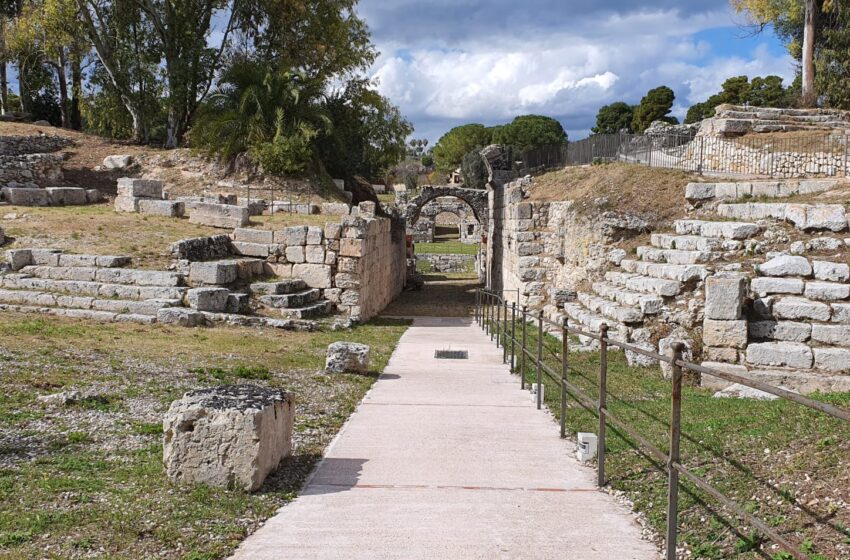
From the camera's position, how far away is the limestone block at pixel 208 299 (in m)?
14.4

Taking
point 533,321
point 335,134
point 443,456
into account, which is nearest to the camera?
point 443,456

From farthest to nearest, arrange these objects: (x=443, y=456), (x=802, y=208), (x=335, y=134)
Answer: (x=335, y=134) < (x=802, y=208) < (x=443, y=456)

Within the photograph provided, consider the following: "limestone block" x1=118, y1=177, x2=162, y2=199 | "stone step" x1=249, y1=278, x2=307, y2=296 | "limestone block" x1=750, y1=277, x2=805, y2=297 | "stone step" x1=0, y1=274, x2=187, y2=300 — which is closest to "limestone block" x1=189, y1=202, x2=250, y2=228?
"limestone block" x1=118, y1=177, x2=162, y2=199

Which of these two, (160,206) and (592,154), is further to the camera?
(592,154)

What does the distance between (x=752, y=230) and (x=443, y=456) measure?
28.2 feet

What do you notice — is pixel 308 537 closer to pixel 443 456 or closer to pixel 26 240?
pixel 443 456

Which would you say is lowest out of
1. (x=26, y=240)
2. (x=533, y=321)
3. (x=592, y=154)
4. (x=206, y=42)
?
(x=533, y=321)

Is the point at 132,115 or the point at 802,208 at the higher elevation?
the point at 132,115

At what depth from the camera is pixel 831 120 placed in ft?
89.3

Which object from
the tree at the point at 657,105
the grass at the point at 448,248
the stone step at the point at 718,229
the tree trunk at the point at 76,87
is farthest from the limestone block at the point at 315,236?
the tree at the point at 657,105

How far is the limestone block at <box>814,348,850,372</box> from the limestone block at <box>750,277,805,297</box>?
3.58ft

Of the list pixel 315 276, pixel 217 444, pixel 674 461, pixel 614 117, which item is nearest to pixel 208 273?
pixel 315 276

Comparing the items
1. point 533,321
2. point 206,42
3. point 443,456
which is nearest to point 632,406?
point 443,456

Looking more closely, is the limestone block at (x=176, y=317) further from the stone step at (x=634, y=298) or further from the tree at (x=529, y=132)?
the tree at (x=529, y=132)
